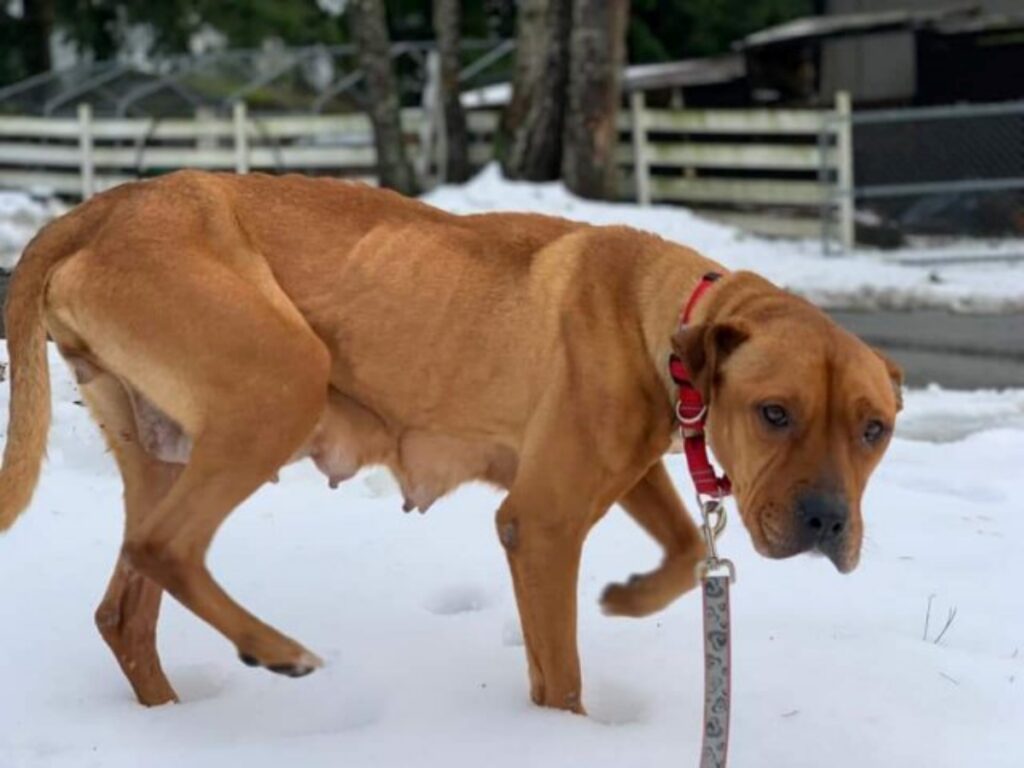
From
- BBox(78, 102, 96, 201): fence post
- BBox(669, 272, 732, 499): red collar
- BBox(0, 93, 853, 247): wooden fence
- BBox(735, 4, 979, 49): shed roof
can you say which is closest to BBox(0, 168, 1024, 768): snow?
BBox(669, 272, 732, 499): red collar

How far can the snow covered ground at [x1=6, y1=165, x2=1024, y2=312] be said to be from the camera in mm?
13484

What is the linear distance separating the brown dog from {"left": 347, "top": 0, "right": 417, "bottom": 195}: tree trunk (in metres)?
14.4

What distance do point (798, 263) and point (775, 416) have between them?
12547mm

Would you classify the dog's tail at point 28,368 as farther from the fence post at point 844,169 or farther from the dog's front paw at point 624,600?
the fence post at point 844,169

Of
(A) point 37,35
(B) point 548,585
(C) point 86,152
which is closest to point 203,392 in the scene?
(B) point 548,585

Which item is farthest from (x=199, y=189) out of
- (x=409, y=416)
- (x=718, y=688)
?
(x=718, y=688)

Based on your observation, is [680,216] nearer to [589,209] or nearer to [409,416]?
[589,209]

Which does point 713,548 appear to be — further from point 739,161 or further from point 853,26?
point 853,26

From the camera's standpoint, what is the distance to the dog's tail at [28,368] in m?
3.86

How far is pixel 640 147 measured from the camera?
60.0 ft

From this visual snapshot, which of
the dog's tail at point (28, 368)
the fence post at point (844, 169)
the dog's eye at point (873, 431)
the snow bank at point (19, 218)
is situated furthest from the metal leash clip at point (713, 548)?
the fence post at point (844, 169)

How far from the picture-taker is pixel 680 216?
17.5 m

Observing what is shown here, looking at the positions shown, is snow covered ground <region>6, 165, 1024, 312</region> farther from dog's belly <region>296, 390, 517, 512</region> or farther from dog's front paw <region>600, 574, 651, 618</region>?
Answer: dog's front paw <region>600, 574, 651, 618</region>

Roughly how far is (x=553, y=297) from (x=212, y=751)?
1368 millimetres
